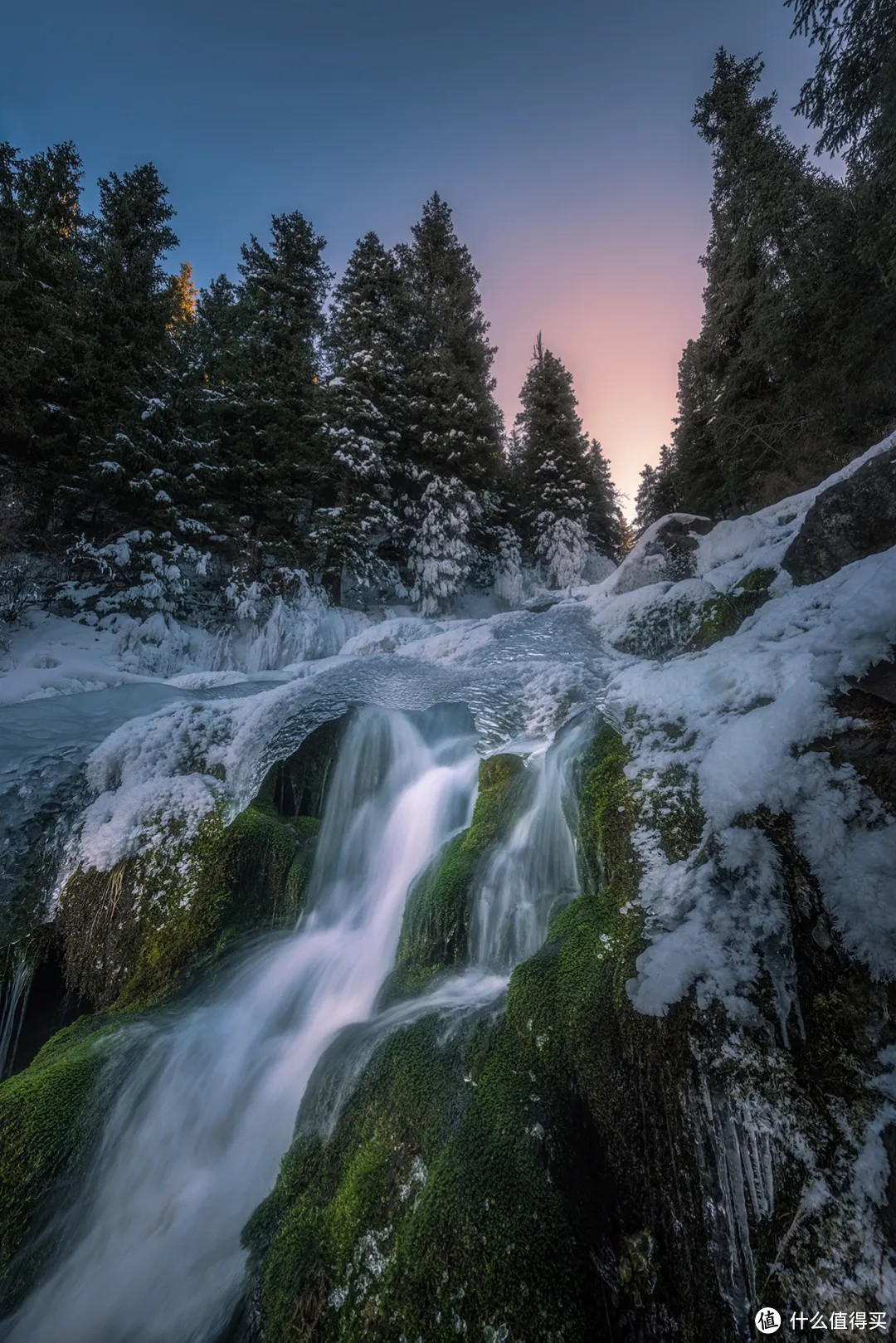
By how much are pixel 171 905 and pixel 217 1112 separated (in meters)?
1.73

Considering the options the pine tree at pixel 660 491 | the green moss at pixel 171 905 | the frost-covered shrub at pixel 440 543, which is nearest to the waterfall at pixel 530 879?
the green moss at pixel 171 905

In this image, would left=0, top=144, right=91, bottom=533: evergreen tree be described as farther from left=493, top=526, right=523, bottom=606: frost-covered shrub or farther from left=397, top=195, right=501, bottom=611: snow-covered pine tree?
left=493, top=526, right=523, bottom=606: frost-covered shrub

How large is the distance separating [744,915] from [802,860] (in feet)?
1.05

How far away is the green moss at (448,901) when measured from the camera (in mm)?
3535

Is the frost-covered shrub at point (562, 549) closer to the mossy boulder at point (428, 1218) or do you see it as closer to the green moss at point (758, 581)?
the green moss at point (758, 581)

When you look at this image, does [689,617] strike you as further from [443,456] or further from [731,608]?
[443,456]

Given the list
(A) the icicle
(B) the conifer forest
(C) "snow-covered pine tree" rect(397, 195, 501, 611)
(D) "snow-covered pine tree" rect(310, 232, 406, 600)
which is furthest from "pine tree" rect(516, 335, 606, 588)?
(A) the icicle

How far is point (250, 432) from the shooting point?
554 inches

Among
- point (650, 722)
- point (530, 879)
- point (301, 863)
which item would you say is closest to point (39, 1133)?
point (301, 863)

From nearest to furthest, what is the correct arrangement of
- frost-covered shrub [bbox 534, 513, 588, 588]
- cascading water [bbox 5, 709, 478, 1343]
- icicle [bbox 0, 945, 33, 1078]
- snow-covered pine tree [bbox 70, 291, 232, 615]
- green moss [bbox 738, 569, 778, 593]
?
cascading water [bbox 5, 709, 478, 1343], icicle [bbox 0, 945, 33, 1078], green moss [bbox 738, 569, 778, 593], snow-covered pine tree [bbox 70, 291, 232, 615], frost-covered shrub [bbox 534, 513, 588, 588]

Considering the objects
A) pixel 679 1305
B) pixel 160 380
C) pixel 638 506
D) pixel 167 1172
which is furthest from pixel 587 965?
pixel 638 506

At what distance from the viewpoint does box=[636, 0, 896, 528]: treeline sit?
6.40 m

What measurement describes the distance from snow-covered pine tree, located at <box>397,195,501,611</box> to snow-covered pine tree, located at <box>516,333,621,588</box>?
1.65m

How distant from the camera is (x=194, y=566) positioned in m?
12.4
